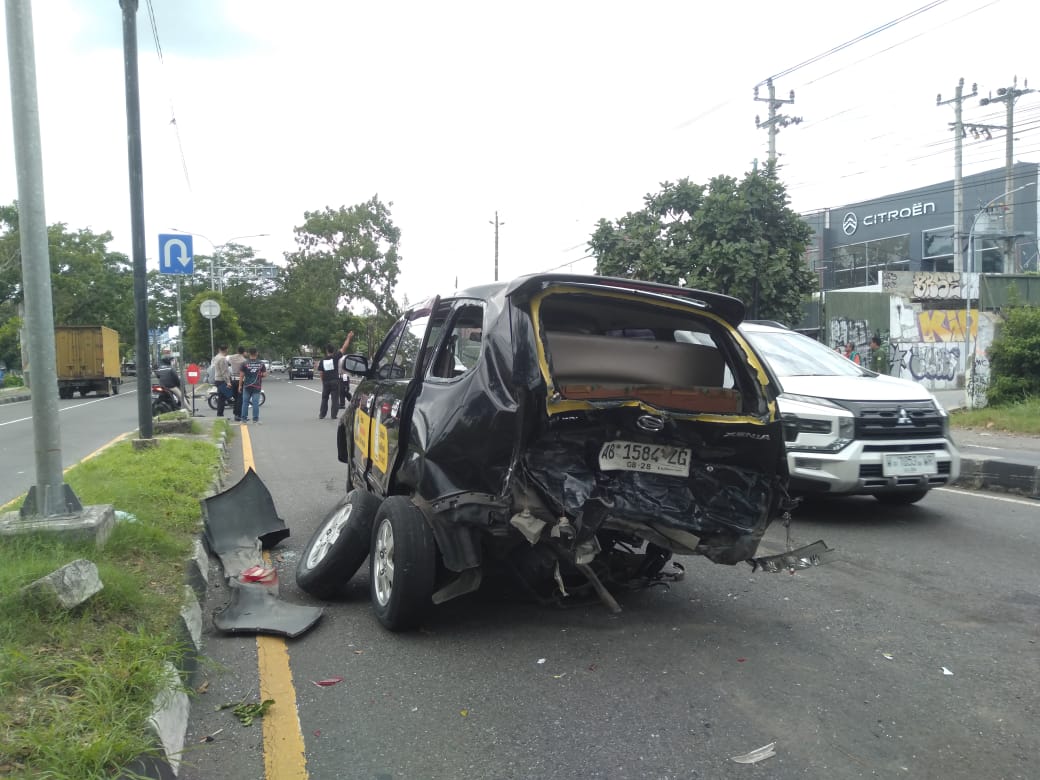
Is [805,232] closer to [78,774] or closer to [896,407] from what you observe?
[896,407]

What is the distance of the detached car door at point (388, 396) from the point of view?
15.8 feet

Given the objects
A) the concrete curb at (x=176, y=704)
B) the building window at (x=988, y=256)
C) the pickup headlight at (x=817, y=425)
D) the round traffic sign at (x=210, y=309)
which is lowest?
the concrete curb at (x=176, y=704)

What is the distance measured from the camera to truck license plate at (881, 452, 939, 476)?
6.72 meters

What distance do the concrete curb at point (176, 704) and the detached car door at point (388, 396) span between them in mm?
1233

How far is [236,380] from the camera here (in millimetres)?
17969

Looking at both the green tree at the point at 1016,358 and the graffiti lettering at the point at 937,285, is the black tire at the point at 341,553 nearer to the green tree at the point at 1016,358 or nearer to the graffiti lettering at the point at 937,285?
the green tree at the point at 1016,358

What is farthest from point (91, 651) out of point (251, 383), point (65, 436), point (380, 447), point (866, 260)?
point (866, 260)

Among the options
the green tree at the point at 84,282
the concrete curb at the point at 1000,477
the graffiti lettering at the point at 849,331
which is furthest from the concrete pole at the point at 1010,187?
the green tree at the point at 84,282

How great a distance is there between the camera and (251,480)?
6.37 metres

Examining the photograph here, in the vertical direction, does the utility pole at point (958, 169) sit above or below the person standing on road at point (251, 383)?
above

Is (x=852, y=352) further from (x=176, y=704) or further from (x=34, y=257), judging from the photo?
(x=176, y=704)

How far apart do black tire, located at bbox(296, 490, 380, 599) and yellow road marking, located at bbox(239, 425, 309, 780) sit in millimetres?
552

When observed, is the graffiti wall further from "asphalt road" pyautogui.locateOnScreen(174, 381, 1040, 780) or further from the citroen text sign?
"asphalt road" pyautogui.locateOnScreen(174, 381, 1040, 780)

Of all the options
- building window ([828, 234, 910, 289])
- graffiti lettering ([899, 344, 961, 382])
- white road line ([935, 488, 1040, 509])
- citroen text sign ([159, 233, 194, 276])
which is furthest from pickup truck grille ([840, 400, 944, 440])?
building window ([828, 234, 910, 289])
